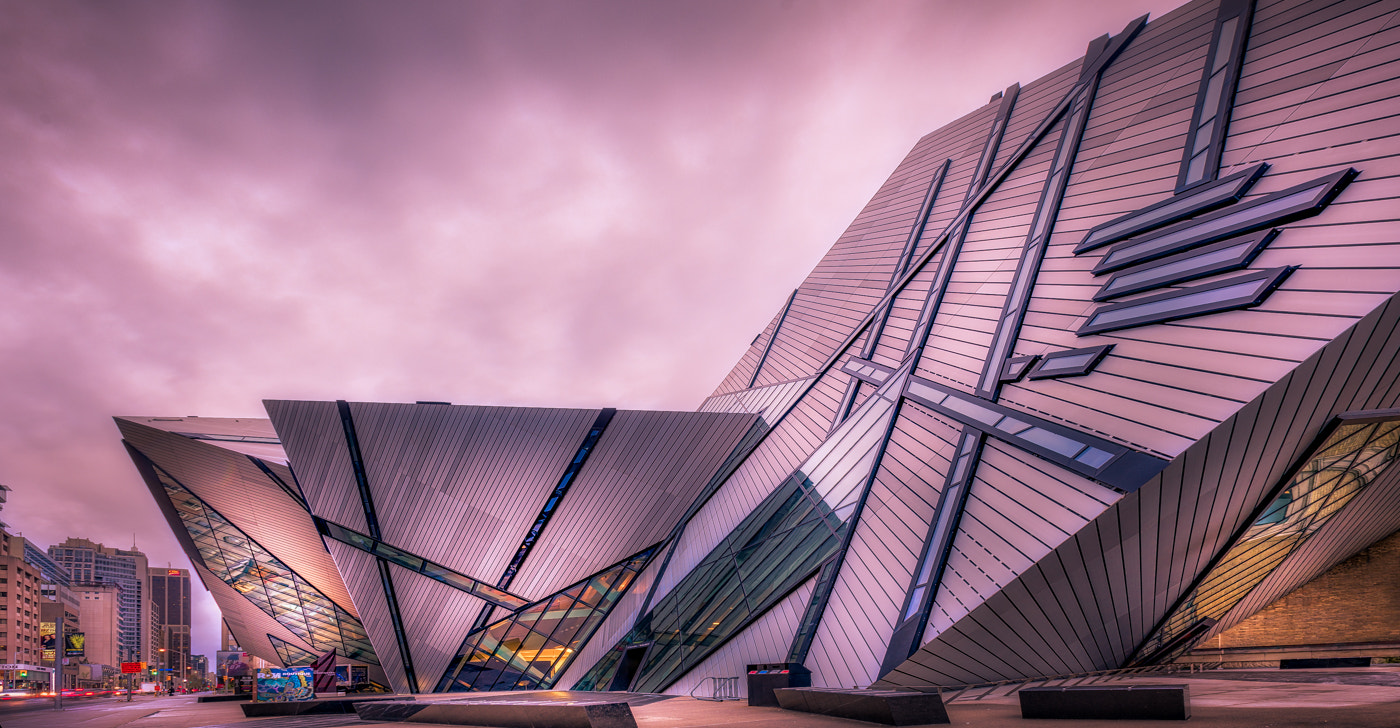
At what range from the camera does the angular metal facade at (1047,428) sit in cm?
874

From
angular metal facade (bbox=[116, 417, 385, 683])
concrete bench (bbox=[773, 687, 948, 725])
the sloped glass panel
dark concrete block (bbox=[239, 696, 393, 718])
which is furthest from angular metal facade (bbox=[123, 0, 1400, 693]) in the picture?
the sloped glass panel

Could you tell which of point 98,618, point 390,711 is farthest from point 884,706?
point 98,618

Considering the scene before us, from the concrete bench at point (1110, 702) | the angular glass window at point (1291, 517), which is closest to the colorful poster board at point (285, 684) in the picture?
the concrete bench at point (1110, 702)

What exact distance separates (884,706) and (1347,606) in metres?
18.9

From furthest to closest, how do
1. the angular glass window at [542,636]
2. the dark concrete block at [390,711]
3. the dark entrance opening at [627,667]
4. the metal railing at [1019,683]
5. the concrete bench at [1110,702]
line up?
the angular glass window at [542,636]
the dark entrance opening at [627,667]
the dark concrete block at [390,711]
the metal railing at [1019,683]
the concrete bench at [1110,702]

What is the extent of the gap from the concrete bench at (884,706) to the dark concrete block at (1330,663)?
12488 millimetres

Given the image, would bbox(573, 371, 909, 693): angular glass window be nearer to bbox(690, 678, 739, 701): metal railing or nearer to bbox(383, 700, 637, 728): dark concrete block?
bbox(690, 678, 739, 701): metal railing

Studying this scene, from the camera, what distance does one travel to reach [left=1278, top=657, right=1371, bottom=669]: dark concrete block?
1538 cm

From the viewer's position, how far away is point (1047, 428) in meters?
10.8

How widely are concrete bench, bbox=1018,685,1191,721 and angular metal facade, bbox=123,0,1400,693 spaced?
159 cm

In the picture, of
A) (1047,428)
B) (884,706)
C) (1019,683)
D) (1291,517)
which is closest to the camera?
(884,706)

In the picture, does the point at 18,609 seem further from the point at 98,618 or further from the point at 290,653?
the point at 290,653

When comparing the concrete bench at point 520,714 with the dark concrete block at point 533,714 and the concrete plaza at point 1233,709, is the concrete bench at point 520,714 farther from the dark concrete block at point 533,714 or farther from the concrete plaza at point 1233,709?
the concrete plaza at point 1233,709

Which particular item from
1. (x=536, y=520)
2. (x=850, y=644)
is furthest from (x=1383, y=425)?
(x=536, y=520)
